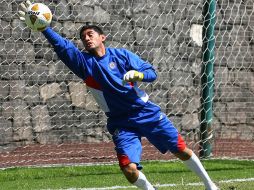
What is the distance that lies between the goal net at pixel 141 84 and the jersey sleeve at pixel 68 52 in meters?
2.61

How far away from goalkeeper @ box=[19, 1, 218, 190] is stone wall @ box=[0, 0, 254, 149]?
2703 millimetres

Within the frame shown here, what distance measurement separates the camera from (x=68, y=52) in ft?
21.4

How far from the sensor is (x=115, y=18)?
9836 mm

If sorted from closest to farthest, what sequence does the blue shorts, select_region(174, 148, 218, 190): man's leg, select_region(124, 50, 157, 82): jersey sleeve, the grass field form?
the blue shorts
select_region(124, 50, 157, 82): jersey sleeve
select_region(174, 148, 218, 190): man's leg
the grass field

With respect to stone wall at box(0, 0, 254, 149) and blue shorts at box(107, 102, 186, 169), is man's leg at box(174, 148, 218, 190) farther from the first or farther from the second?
stone wall at box(0, 0, 254, 149)

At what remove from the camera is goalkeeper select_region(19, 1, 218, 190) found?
6.48 m

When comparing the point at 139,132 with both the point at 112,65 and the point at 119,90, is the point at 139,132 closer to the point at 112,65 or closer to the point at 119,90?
the point at 119,90

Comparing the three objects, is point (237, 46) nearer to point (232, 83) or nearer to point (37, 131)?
point (232, 83)

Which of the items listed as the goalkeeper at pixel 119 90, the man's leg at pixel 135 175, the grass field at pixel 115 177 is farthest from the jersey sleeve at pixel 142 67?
the grass field at pixel 115 177

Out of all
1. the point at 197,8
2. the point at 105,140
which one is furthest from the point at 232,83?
the point at 105,140

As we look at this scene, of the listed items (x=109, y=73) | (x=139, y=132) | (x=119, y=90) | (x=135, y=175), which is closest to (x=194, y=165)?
(x=139, y=132)

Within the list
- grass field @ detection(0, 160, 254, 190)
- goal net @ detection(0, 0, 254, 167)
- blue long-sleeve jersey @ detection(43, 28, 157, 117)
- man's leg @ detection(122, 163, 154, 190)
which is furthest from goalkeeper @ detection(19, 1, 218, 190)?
goal net @ detection(0, 0, 254, 167)

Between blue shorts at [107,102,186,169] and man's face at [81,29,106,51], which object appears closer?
blue shorts at [107,102,186,169]

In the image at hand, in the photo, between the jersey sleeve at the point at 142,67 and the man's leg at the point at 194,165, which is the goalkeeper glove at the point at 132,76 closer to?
the jersey sleeve at the point at 142,67
